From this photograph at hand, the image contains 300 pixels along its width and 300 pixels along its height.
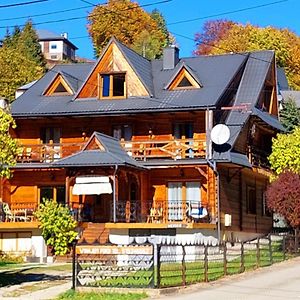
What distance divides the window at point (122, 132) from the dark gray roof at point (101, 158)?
261 centimetres

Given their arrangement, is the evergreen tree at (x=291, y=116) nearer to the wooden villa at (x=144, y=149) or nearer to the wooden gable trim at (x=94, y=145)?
the wooden villa at (x=144, y=149)

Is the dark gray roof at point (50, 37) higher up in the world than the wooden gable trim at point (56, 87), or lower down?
higher up

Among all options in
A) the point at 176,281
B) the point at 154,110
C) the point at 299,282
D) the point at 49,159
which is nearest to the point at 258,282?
the point at 299,282

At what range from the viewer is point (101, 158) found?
34.6 meters

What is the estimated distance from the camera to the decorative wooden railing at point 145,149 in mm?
36688

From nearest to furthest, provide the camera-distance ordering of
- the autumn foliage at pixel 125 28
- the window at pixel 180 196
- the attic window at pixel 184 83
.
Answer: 1. the window at pixel 180 196
2. the attic window at pixel 184 83
3. the autumn foliage at pixel 125 28

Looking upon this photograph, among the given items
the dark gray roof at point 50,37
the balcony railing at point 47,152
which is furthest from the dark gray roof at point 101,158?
the dark gray roof at point 50,37

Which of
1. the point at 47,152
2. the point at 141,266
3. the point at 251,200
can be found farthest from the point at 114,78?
the point at 141,266

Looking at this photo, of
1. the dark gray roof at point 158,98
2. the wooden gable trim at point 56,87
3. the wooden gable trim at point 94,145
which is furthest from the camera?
the wooden gable trim at point 56,87

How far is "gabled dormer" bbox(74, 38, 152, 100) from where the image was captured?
3891 centimetres

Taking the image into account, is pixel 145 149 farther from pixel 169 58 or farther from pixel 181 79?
pixel 169 58

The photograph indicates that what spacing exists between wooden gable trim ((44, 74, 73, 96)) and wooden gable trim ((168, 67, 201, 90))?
5708mm

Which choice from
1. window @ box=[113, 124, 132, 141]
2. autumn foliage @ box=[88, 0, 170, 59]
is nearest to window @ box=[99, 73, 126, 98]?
window @ box=[113, 124, 132, 141]

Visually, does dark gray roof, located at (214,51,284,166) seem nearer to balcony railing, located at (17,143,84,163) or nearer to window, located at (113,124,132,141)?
window, located at (113,124,132,141)
